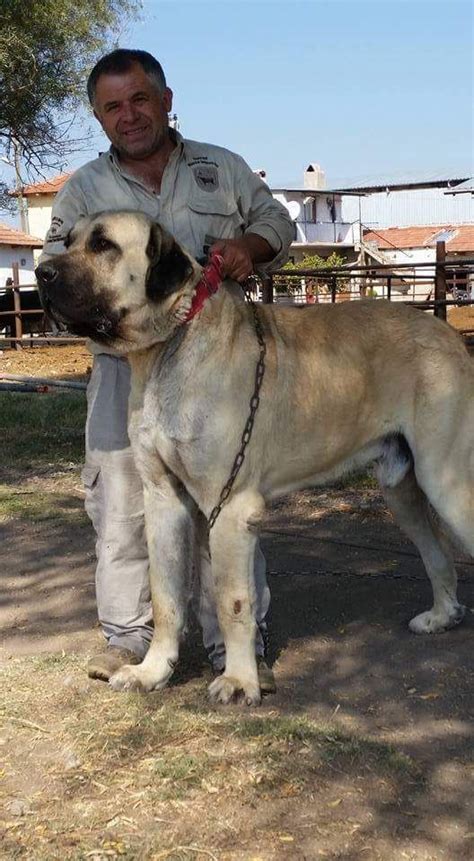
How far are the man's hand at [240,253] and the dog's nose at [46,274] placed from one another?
68 centimetres

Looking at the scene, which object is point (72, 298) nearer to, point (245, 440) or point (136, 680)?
point (245, 440)

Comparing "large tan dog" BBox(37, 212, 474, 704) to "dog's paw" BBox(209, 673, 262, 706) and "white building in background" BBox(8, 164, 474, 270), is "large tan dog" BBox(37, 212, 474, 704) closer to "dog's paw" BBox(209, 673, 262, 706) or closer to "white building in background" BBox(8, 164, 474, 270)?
"dog's paw" BBox(209, 673, 262, 706)

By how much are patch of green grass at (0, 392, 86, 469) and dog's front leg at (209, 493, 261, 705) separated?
5429 millimetres

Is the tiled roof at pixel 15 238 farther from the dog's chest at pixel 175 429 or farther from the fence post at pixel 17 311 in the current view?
the dog's chest at pixel 175 429

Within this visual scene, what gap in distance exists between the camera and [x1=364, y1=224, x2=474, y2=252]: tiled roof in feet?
210

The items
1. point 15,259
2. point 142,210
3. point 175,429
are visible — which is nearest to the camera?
point 175,429

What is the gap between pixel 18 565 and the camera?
641 centimetres

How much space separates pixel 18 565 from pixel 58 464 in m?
3.15

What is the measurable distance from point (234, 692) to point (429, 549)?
4.34 feet

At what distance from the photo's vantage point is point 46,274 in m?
3.79

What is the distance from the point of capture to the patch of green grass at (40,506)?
7.53m

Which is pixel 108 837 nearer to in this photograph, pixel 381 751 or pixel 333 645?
pixel 381 751

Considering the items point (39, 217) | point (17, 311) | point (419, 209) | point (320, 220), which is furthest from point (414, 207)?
point (17, 311)

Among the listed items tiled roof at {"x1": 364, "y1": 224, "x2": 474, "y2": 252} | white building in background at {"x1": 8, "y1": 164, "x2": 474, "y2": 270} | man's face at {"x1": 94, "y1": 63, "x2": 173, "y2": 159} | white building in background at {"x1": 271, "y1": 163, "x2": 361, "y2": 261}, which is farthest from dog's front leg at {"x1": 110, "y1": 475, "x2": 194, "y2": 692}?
tiled roof at {"x1": 364, "y1": 224, "x2": 474, "y2": 252}
